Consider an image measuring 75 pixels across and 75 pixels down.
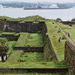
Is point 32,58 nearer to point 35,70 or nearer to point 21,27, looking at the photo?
point 35,70

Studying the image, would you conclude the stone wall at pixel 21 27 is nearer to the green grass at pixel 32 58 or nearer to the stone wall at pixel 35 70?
the green grass at pixel 32 58

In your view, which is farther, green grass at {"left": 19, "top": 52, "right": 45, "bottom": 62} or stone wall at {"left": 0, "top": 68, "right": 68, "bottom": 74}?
green grass at {"left": 19, "top": 52, "right": 45, "bottom": 62}

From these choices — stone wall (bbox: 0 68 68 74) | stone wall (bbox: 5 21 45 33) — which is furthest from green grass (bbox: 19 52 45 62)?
stone wall (bbox: 5 21 45 33)

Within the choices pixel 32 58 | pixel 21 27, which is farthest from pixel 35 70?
pixel 21 27

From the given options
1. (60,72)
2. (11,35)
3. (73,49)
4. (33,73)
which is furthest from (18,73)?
(11,35)

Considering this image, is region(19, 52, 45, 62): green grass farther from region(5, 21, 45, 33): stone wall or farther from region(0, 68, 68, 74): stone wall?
region(5, 21, 45, 33): stone wall

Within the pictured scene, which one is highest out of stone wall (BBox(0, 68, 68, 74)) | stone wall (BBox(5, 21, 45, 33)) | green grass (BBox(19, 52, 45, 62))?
stone wall (BBox(0, 68, 68, 74))

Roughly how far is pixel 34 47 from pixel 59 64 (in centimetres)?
1630

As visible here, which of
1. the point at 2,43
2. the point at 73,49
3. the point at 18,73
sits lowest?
the point at 2,43

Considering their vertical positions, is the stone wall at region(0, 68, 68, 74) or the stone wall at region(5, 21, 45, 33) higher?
the stone wall at region(0, 68, 68, 74)

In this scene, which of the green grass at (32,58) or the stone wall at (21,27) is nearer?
the green grass at (32,58)

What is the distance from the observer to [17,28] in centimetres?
4550

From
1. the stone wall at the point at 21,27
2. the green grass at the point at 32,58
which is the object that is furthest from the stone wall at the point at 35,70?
the stone wall at the point at 21,27

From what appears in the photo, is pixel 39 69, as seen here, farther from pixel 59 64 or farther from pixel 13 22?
pixel 13 22
